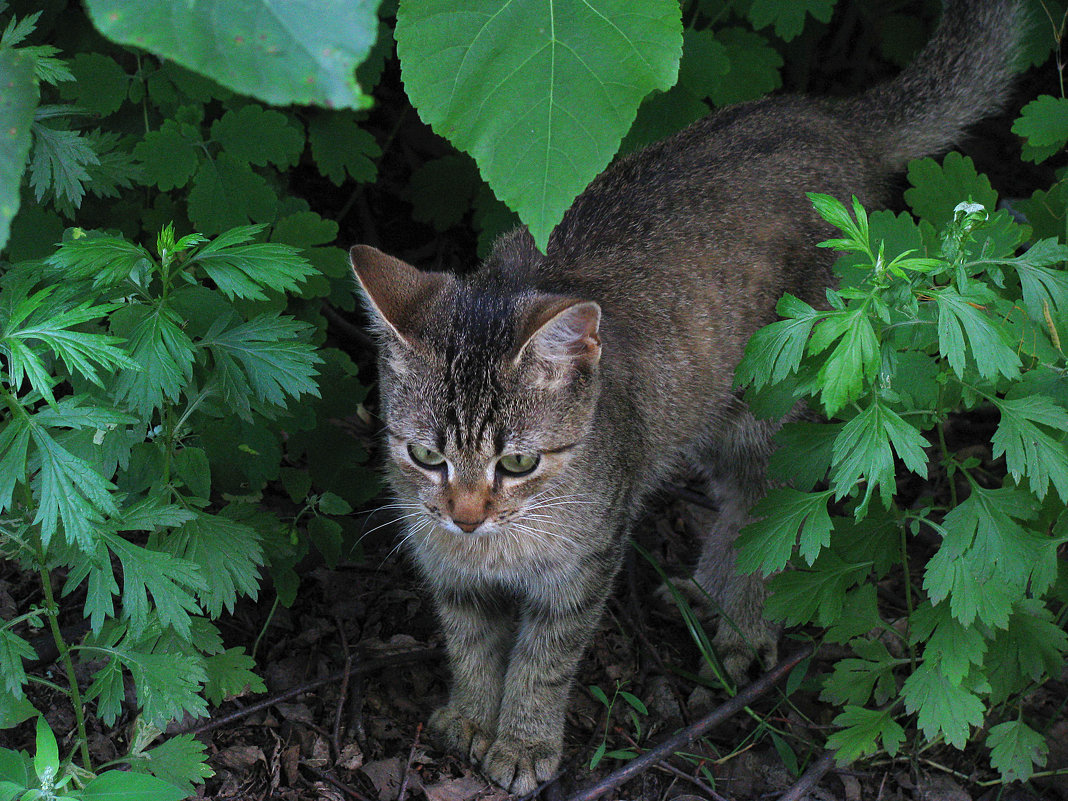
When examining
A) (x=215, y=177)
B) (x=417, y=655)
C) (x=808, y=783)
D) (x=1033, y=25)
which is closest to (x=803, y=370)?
(x=808, y=783)

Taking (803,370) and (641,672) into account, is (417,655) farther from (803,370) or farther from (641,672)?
(803,370)

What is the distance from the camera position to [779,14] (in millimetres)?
4285

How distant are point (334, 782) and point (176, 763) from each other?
0.80 meters

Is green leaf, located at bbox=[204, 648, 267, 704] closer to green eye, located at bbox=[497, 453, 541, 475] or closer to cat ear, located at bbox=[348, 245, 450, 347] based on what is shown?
green eye, located at bbox=[497, 453, 541, 475]

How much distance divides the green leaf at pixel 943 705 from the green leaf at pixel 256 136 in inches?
114

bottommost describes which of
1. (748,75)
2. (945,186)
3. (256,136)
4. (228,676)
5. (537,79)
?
(228,676)

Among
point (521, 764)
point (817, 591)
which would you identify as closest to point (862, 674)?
point (817, 591)

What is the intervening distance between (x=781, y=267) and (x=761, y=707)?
1747mm

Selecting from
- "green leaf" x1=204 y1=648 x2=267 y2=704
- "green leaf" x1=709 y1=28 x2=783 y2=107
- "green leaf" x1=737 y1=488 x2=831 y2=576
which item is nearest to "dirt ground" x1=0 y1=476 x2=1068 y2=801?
"green leaf" x1=204 y1=648 x2=267 y2=704

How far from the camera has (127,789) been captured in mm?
2422

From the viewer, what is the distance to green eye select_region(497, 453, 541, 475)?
3.25 metres

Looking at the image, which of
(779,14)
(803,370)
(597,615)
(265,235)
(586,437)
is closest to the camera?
(803,370)

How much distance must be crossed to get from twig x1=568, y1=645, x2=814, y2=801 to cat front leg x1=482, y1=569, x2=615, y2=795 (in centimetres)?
22

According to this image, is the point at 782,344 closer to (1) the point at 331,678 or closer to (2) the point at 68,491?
(2) the point at 68,491
